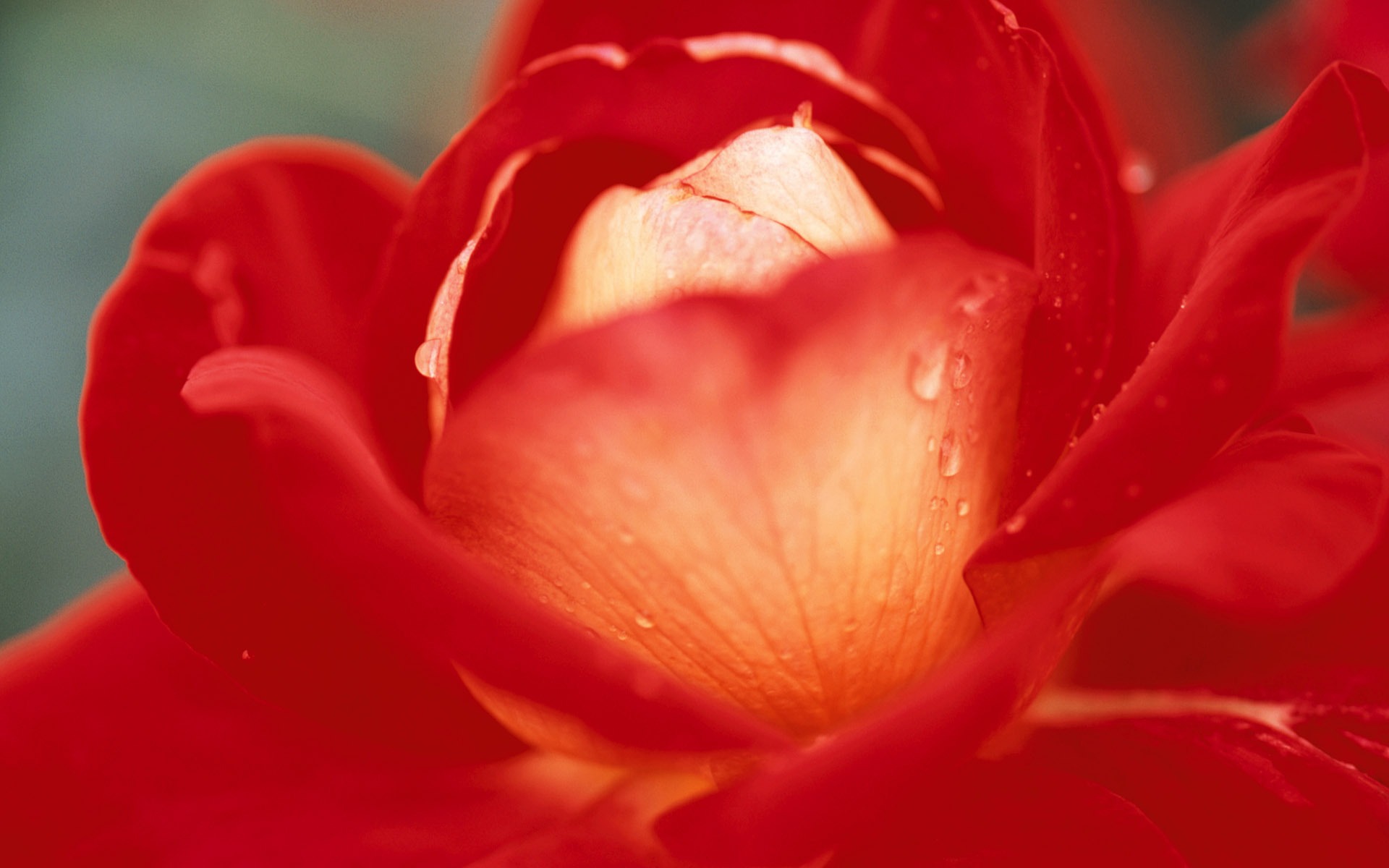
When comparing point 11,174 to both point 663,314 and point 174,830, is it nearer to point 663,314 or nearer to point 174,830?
point 174,830

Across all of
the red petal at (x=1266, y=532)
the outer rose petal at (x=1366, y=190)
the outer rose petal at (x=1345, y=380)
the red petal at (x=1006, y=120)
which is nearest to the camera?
the red petal at (x=1266, y=532)

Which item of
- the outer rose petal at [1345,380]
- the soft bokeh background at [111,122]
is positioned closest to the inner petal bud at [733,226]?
the outer rose petal at [1345,380]

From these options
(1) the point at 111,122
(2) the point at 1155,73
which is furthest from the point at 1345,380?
(1) the point at 111,122

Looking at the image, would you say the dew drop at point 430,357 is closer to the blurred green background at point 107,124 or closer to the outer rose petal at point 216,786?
the outer rose petal at point 216,786

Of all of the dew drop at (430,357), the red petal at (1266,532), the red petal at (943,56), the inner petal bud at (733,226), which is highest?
the red petal at (943,56)

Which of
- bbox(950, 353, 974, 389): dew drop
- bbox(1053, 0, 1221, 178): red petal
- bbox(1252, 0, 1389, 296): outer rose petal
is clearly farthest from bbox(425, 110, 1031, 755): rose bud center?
bbox(1053, 0, 1221, 178): red petal

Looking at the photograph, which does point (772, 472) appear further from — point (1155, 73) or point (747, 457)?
point (1155, 73)
